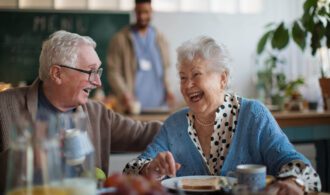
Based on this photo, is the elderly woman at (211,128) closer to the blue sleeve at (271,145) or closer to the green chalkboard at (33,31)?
the blue sleeve at (271,145)

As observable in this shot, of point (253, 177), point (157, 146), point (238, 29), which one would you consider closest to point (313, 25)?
point (157, 146)

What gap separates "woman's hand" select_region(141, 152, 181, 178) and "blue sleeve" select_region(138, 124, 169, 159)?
165mm

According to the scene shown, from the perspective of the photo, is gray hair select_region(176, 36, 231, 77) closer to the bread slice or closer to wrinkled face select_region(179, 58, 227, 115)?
wrinkled face select_region(179, 58, 227, 115)

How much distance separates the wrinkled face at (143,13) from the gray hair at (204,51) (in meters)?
3.00

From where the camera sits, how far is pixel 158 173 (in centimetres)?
181

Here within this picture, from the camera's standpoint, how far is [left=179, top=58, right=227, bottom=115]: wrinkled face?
78.9 inches

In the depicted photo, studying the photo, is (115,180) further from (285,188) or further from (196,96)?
(196,96)

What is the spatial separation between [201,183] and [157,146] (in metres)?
0.40

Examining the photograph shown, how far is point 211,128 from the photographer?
204cm

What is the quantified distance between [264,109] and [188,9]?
457 centimetres

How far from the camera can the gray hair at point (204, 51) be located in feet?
6.54

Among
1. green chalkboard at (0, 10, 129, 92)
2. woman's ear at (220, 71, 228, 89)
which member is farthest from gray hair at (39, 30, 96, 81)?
green chalkboard at (0, 10, 129, 92)

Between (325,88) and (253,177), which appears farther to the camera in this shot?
(325,88)

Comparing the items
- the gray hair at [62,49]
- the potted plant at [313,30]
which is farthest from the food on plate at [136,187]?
the potted plant at [313,30]
